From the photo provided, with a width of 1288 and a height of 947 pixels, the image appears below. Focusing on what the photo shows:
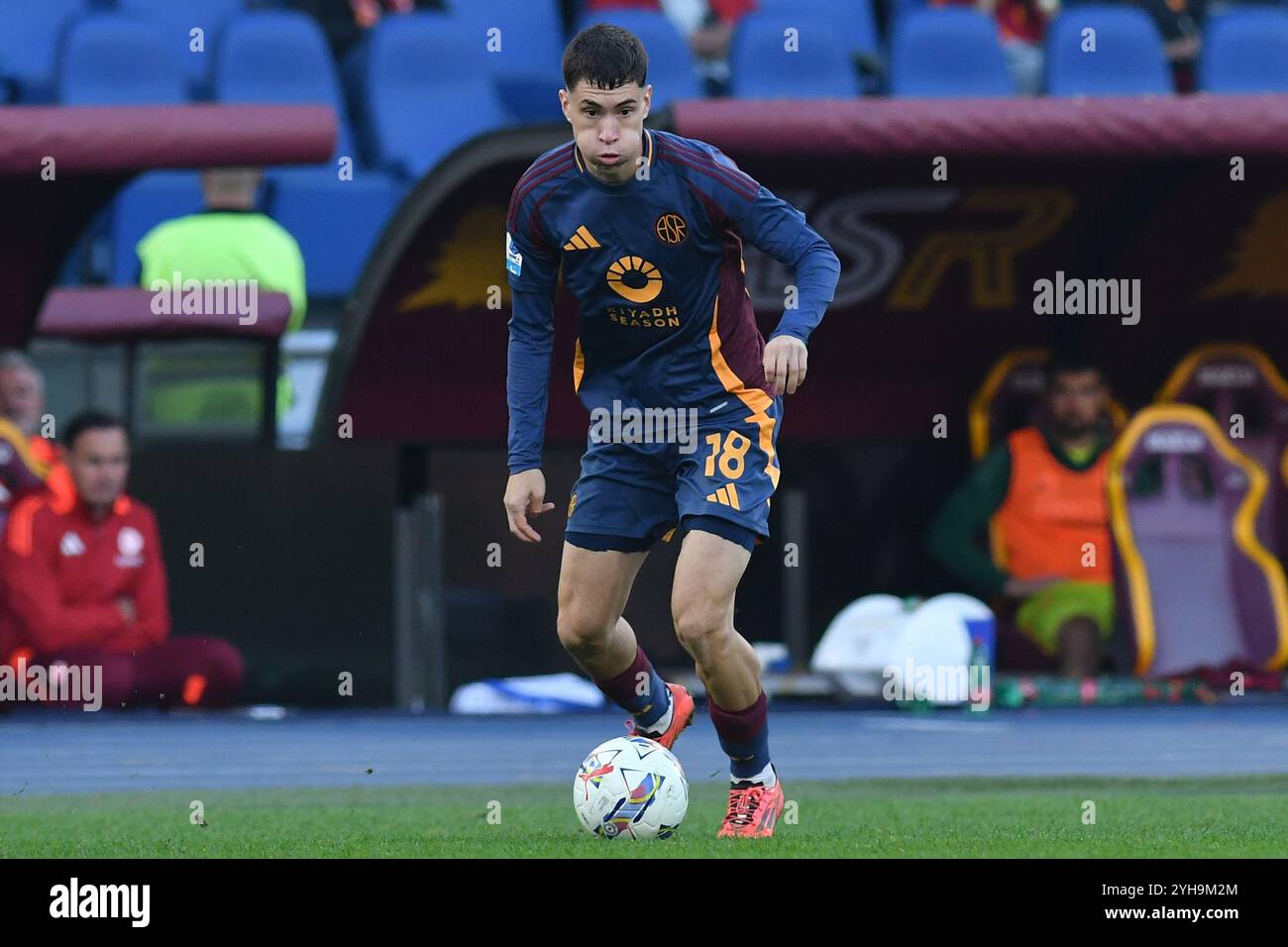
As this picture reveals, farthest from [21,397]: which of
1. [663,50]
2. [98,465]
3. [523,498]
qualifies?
[523,498]

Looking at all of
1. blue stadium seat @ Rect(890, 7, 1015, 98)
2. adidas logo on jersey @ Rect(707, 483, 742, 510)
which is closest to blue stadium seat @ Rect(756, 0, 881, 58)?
blue stadium seat @ Rect(890, 7, 1015, 98)

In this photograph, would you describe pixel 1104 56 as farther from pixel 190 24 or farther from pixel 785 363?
pixel 785 363

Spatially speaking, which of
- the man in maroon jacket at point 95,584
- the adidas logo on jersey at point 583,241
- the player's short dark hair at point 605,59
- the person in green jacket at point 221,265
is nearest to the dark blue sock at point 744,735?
the adidas logo on jersey at point 583,241

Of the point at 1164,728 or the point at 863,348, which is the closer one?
the point at 1164,728

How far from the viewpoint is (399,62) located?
730 inches

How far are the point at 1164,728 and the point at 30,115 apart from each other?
6.31 meters

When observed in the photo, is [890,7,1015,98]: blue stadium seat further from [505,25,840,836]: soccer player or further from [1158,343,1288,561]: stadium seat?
[505,25,840,836]: soccer player

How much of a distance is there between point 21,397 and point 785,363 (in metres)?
7.90

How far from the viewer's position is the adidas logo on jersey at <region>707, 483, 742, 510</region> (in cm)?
674

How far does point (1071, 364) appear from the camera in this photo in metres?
14.8

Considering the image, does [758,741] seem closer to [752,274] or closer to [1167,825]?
[1167,825]
